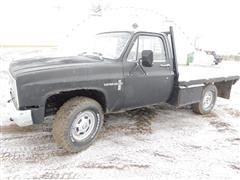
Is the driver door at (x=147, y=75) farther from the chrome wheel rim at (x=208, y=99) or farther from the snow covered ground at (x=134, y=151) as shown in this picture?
the chrome wheel rim at (x=208, y=99)

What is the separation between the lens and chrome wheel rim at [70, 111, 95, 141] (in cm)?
411

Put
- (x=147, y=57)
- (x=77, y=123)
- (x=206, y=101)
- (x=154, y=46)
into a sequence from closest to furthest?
(x=77, y=123) < (x=147, y=57) < (x=154, y=46) < (x=206, y=101)

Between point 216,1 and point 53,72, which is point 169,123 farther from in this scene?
point 216,1

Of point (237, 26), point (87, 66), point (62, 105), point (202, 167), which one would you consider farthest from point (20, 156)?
point (237, 26)

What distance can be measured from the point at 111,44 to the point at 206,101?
2.99m

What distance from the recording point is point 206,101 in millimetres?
6508

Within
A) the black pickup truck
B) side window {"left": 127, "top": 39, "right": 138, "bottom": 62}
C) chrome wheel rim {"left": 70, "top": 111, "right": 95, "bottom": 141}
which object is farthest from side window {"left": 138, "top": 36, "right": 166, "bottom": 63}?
chrome wheel rim {"left": 70, "top": 111, "right": 95, "bottom": 141}

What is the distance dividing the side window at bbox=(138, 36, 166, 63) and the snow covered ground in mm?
1416

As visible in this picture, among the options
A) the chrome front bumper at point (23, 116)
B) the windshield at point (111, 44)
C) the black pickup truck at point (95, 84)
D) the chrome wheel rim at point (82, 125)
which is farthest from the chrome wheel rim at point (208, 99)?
the chrome front bumper at point (23, 116)

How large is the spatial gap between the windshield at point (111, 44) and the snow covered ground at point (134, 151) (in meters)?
1.48

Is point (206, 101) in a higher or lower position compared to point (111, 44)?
lower

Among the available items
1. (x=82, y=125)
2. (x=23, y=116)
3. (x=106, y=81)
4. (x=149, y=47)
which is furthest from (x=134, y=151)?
(x=149, y=47)

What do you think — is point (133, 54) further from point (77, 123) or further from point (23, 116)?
point (23, 116)

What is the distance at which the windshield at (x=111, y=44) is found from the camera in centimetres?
464
